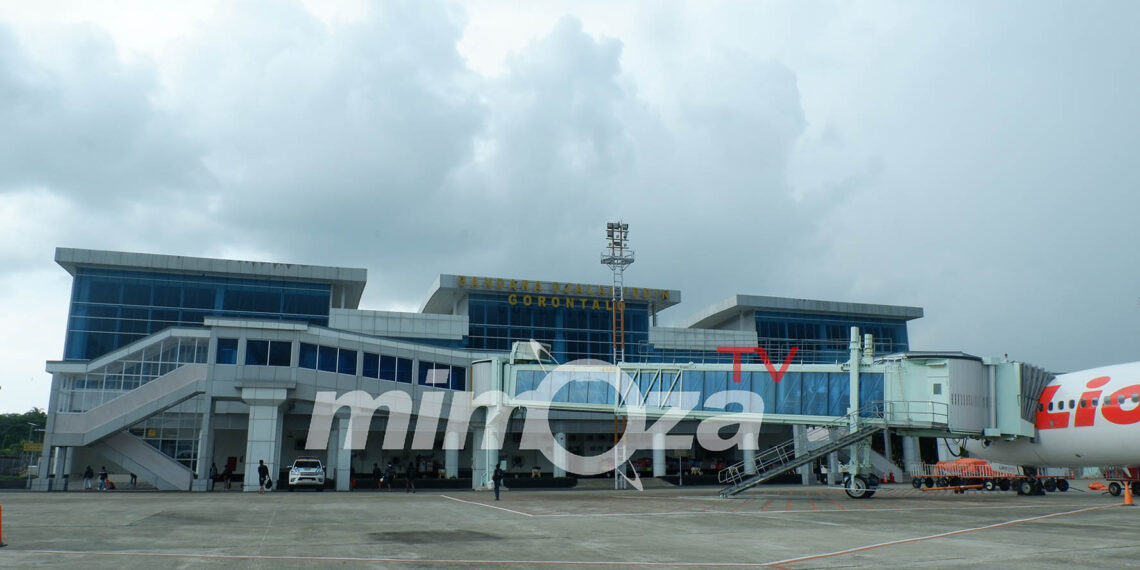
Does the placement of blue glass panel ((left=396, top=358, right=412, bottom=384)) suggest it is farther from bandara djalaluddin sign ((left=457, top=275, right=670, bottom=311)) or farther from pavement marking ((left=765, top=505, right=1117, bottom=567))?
pavement marking ((left=765, top=505, right=1117, bottom=567))

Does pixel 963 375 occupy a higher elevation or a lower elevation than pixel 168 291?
lower

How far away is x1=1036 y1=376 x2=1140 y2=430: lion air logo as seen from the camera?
35.4m

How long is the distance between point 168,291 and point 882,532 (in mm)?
74885

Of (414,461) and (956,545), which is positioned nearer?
(956,545)

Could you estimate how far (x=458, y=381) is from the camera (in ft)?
195

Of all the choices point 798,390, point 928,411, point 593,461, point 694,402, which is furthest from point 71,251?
point 928,411

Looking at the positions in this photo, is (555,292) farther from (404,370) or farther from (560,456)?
(404,370)

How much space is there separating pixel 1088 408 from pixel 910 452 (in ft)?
149

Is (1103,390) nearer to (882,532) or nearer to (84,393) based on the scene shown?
(882,532)

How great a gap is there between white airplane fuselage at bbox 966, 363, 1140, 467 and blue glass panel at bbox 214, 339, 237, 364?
44.6 meters

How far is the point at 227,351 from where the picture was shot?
163ft

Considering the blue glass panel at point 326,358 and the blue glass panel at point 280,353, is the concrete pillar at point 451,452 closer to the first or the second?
the blue glass panel at point 326,358

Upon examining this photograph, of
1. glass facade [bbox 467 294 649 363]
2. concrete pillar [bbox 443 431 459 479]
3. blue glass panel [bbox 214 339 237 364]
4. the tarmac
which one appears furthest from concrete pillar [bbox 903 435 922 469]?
blue glass panel [bbox 214 339 237 364]

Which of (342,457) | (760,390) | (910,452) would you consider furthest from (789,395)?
(910,452)
